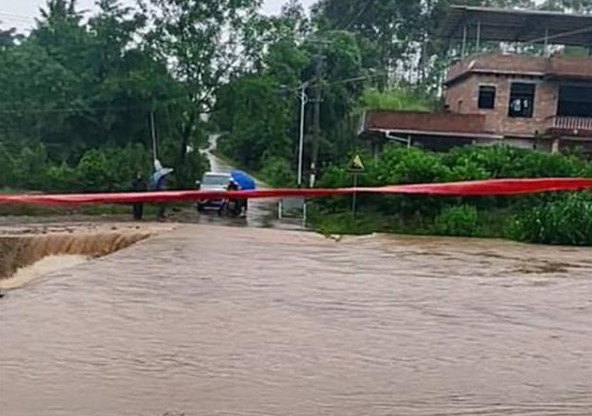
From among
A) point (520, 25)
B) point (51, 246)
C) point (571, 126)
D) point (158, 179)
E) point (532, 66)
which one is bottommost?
point (51, 246)

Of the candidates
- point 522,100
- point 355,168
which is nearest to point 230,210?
point 355,168

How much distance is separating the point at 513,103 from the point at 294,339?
2457cm

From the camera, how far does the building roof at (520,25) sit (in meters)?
30.9

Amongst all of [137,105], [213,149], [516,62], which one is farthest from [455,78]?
[213,149]

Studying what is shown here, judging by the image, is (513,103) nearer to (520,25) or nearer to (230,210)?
(520,25)

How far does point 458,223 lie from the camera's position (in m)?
21.6

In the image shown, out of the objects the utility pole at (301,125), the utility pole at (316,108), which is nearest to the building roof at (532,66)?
the utility pole at (316,108)

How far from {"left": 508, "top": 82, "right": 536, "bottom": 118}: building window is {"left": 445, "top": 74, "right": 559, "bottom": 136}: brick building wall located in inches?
5.0

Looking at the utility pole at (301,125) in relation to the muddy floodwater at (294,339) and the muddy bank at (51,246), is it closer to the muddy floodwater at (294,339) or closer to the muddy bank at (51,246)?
the muddy bank at (51,246)

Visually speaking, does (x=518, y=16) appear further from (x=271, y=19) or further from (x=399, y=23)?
(x=399, y=23)

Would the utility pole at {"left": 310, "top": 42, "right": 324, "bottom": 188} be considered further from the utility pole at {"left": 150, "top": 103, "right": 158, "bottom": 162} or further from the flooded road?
the utility pole at {"left": 150, "top": 103, "right": 158, "bottom": 162}

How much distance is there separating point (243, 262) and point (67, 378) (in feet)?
23.9

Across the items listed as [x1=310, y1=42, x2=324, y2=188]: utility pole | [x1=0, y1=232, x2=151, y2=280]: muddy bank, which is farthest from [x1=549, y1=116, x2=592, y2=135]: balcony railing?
[x1=0, y1=232, x2=151, y2=280]: muddy bank

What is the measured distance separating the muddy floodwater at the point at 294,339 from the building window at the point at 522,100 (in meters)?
17.9
